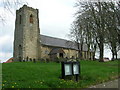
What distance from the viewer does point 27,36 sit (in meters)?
39.6

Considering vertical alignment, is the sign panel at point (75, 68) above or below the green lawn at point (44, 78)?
above

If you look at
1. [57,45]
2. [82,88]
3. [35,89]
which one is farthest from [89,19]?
[57,45]

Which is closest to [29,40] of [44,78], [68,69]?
[44,78]

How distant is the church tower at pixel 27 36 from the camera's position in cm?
3873

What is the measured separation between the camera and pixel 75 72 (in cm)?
853

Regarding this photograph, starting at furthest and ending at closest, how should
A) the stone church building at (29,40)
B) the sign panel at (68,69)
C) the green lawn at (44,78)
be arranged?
1. the stone church building at (29,40)
2. the sign panel at (68,69)
3. the green lawn at (44,78)

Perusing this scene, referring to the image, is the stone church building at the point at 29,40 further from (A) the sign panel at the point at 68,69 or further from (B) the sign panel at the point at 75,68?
(A) the sign panel at the point at 68,69

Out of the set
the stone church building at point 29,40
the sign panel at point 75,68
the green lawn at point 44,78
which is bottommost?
the green lawn at point 44,78

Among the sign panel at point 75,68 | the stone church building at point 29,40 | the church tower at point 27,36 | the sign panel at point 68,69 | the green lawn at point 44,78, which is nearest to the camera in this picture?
the green lawn at point 44,78

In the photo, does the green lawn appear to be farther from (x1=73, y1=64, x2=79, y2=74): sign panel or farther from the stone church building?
the stone church building

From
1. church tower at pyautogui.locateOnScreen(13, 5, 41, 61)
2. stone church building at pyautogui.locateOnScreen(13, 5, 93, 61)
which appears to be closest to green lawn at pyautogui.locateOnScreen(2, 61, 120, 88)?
stone church building at pyautogui.locateOnScreen(13, 5, 93, 61)

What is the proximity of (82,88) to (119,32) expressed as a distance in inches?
568

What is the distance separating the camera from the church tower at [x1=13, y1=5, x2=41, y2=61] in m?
38.7

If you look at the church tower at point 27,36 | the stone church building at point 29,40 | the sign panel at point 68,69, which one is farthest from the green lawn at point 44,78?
the church tower at point 27,36
